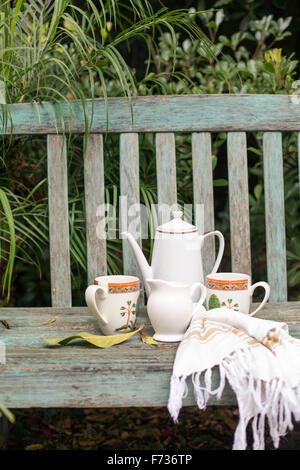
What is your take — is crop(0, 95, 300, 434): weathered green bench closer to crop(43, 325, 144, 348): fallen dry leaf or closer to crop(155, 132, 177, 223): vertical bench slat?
crop(155, 132, 177, 223): vertical bench slat

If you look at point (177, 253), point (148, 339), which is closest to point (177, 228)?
point (177, 253)

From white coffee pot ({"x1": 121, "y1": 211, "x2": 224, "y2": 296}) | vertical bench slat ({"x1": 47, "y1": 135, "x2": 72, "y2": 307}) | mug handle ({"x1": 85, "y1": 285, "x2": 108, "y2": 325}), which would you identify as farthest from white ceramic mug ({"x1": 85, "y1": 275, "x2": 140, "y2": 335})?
vertical bench slat ({"x1": 47, "y1": 135, "x2": 72, "y2": 307})

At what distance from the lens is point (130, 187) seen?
1565 mm

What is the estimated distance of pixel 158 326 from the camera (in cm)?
117

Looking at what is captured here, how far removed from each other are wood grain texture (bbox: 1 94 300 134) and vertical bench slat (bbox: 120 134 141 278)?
44 mm

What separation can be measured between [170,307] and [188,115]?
63cm

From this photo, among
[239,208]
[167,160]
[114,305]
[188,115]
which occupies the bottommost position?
[114,305]

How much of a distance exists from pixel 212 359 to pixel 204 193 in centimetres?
66

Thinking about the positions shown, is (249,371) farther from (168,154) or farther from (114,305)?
(168,154)

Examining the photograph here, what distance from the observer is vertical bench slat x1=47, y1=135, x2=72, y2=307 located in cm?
154

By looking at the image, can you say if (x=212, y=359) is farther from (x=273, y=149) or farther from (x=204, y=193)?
(x=273, y=149)

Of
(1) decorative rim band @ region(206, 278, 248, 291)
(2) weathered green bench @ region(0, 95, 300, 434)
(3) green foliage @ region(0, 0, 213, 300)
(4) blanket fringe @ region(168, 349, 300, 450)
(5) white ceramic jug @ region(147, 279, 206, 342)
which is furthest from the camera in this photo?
(2) weathered green bench @ region(0, 95, 300, 434)

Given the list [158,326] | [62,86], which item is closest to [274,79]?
[62,86]

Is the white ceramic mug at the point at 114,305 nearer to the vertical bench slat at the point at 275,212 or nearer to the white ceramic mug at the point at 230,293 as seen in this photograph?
the white ceramic mug at the point at 230,293
